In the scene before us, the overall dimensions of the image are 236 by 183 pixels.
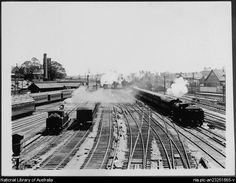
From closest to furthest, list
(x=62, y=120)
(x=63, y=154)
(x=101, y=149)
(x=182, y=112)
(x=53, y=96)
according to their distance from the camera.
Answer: (x=63, y=154) → (x=101, y=149) → (x=62, y=120) → (x=182, y=112) → (x=53, y=96)

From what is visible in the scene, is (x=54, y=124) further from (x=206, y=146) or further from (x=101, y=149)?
(x=206, y=146)

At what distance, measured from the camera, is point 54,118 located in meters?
8.50

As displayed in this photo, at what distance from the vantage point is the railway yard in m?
6.09

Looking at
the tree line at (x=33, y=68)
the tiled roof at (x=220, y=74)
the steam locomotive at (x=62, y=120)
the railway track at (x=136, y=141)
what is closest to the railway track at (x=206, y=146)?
the railway track at (x=136, y=141)

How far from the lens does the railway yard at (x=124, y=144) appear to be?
20.0 feet

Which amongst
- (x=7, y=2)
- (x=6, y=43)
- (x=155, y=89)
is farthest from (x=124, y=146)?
(x=155, y=89)

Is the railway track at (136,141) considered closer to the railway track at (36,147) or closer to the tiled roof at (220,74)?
the railway track at (36,147)

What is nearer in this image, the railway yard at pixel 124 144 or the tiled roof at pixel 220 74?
the railway yard at pixel 124 144

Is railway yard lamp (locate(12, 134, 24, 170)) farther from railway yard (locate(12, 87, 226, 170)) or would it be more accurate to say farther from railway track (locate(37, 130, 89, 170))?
railway track (locate(37, 130, 89, 170))

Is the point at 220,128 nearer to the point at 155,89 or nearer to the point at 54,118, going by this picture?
the point at 54,118

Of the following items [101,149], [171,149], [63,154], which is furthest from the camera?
[101,149]

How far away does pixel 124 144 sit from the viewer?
23.7 feet

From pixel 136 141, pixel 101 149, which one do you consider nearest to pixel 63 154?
pixel 101 149

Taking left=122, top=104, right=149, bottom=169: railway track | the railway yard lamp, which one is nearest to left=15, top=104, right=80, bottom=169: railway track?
the railway yard lamp
